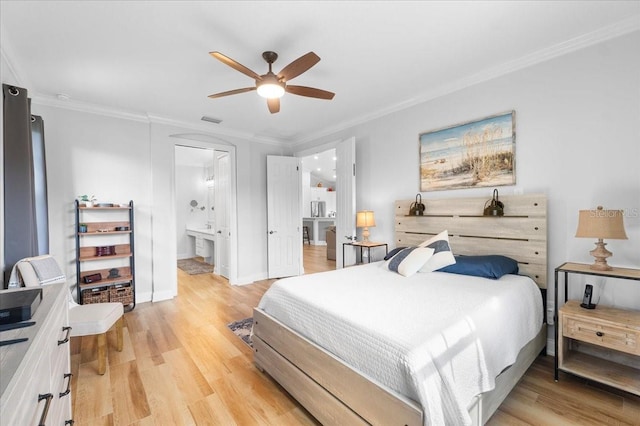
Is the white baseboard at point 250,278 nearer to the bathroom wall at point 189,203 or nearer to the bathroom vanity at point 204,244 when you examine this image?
the bathroom vanity at point 204,244

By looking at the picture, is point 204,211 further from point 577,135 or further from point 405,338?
point 577,135

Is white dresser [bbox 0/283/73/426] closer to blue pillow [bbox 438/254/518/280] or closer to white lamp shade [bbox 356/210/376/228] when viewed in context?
blue pillow [bbox 438/254/518/280]

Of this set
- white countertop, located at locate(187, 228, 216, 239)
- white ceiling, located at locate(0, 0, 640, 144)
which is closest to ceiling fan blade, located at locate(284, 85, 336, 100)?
white ceiling, located at locate(0, 0, 640, 144)

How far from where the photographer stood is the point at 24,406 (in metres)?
0.73

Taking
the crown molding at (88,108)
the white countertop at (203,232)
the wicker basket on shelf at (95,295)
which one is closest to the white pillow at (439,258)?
the wicker basket on shelf at (95,295)

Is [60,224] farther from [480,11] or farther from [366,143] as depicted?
[480,11]

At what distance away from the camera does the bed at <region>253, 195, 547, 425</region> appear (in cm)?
132

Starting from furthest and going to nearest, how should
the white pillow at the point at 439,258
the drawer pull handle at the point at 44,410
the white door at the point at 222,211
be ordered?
1. the white door at the point at 222,211
2. the white pillow at the point at 439,258
3. the drawer pull handle at the point at 44,410

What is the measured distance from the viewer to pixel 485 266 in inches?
97.1

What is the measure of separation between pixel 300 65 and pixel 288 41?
1.08ft

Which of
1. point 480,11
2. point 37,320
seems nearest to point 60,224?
point 37,320

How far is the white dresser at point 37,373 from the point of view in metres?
0.67

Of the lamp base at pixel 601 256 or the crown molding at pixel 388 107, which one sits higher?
the crown molding at pixel 388 107

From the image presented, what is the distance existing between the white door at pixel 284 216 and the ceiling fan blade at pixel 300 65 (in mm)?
2936
